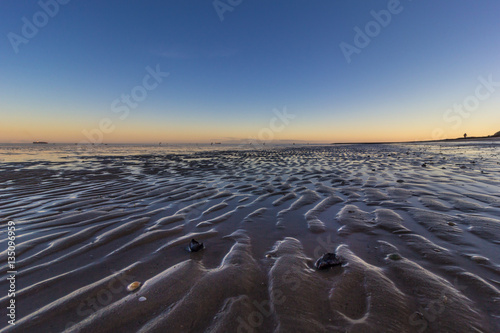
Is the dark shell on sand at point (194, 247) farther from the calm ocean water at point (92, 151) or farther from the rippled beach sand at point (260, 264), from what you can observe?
the calm ocean water at point (92, 151)

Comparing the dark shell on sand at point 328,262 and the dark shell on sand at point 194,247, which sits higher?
the dark shell on sand at point 328,262

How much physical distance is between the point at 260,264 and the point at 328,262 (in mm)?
1080

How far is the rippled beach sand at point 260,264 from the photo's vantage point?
7.73 ft

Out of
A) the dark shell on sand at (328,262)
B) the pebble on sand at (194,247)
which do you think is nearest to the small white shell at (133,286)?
the pebble on sand at (194,247)

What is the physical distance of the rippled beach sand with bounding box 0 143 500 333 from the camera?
2.36m

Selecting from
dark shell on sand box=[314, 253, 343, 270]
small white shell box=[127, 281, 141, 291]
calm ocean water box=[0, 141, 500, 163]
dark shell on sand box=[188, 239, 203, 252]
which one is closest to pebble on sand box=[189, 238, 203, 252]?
dark shell on sand box=[188, 239, 203, 252]

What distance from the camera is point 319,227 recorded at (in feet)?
16.5

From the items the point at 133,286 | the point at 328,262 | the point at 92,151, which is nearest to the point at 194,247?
the point at 133,286

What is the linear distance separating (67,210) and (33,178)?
27.2 feet

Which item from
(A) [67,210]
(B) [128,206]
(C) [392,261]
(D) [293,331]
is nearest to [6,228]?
(A) [67,210]

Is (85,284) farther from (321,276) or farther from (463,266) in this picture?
(463,266)

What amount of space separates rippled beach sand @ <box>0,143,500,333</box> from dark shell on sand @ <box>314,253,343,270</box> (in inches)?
3.2

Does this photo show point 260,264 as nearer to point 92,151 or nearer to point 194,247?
point 194,247

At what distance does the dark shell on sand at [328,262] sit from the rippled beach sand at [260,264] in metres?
0.08
